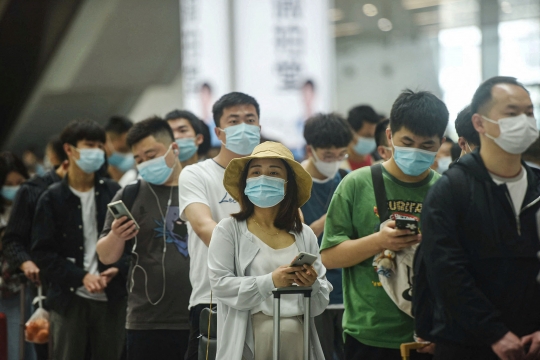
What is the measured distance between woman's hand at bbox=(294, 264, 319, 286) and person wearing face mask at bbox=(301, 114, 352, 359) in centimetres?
151

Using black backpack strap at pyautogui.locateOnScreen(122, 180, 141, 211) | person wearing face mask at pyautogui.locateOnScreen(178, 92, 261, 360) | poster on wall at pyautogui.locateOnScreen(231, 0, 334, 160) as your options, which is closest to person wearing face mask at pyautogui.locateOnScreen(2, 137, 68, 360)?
black backpack strap at pyautogui.locateOnScreen(122, 180, 141, 211)

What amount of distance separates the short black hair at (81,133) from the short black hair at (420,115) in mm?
2589

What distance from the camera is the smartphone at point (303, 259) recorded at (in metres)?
3.05

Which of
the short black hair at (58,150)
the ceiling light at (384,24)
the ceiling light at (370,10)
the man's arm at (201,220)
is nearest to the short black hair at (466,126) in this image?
the man's arm at (201,220)

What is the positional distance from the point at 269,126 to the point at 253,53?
0.93 m

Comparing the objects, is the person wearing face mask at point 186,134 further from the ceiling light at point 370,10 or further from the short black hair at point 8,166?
the ceiling light at point 370,10

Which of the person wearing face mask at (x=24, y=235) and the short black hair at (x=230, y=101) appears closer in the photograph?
the short black hair at (x=230, y=101)

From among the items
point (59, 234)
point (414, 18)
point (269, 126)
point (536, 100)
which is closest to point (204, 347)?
point (59, 234)

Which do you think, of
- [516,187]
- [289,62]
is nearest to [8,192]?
[289,62]

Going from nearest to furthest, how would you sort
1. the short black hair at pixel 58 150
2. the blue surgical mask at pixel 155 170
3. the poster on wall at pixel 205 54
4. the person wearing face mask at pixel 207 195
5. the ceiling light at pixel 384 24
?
the person wearing face mask at pixel 207 195 < the blue surgical mask at pixel 155 170 < the short black hair at pixel 58 150 < the poster on wall at pixel 205 54 < the ceiling light at pixel 384 24

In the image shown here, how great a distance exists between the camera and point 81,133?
211 inches

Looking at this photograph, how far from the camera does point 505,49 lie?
13094 millimetres

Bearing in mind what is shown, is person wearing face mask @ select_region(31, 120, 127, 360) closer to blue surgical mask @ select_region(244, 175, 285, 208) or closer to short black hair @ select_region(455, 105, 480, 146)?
blue surgical mask @ select_region(244, 175, 285, 208)

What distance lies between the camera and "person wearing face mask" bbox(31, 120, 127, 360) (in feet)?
16.1
